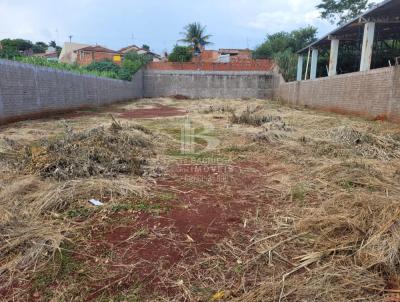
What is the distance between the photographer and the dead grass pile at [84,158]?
3.40 meters

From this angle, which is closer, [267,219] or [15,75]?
[267,219]

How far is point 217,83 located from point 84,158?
785 inches

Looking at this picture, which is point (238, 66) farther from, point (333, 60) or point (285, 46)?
point (333, 60)

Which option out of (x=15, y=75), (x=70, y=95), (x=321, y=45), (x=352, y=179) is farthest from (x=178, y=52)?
(x=352, y=179)

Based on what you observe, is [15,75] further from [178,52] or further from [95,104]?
[178,52]

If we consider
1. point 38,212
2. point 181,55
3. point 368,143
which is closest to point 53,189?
point 38,212

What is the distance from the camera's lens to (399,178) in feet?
11.1

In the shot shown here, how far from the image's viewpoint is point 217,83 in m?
22.6

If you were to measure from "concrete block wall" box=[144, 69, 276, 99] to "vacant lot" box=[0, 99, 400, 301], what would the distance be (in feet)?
61.1

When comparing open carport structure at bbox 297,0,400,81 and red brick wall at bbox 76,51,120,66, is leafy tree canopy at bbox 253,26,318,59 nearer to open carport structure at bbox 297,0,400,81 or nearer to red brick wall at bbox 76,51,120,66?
open carport structure at bbox 297,0,400,81

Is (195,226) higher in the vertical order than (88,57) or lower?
lower

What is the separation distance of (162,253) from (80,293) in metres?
0.60

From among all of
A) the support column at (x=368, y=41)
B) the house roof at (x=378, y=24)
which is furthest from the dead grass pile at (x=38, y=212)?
the support column at (x=368, y=41)

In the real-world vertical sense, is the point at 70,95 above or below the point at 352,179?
above
